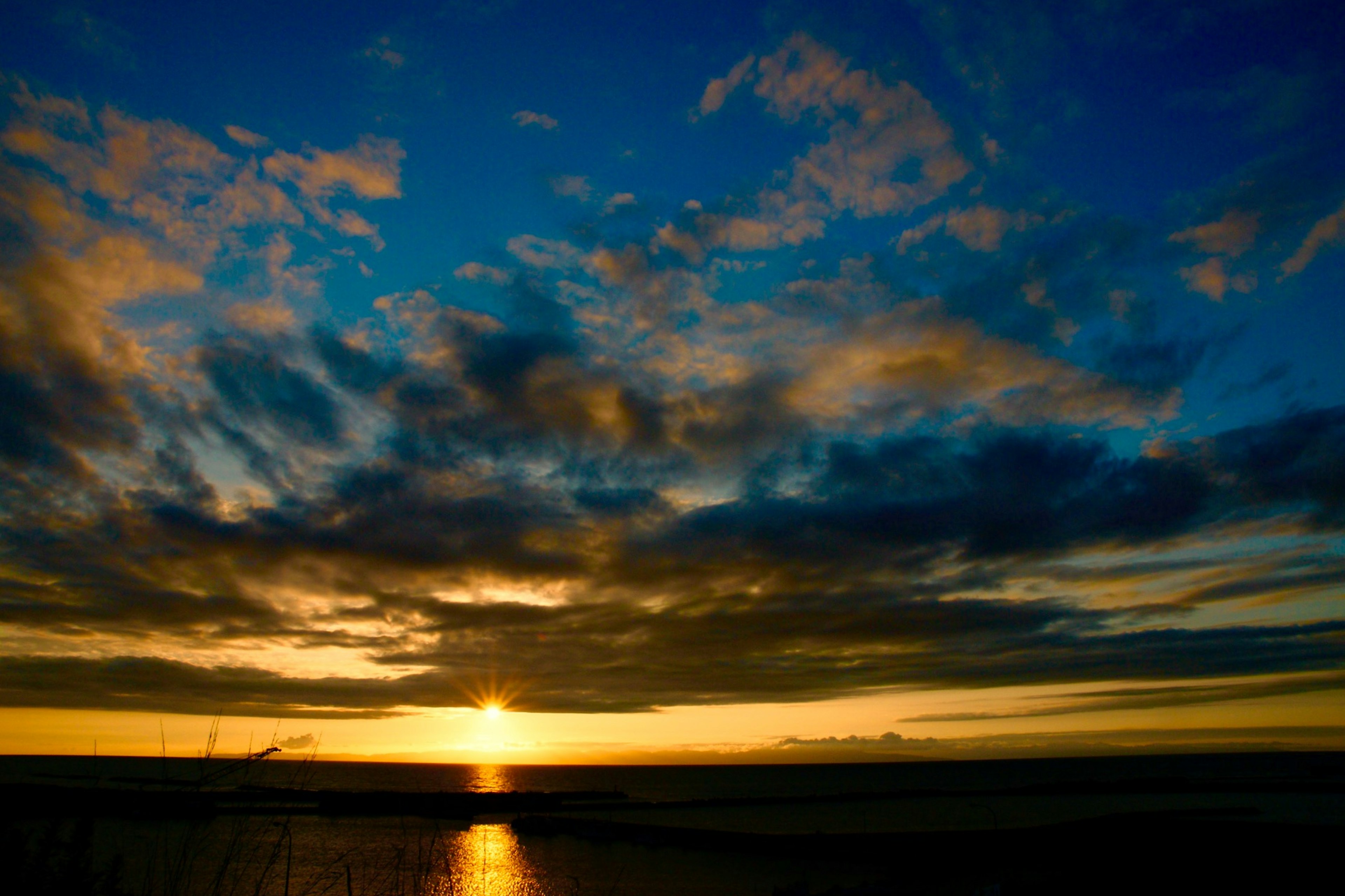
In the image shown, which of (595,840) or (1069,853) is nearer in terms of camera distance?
(1069,853)

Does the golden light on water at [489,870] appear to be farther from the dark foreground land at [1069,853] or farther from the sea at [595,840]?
the dark foreground land at [1069,853]

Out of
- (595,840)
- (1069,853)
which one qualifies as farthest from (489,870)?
(1069,853)

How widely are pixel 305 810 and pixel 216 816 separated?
15674 mm

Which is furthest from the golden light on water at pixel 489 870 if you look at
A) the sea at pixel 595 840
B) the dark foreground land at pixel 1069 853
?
the dark foreground land at pixel 1069 853

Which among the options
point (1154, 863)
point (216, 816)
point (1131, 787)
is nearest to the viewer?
point (1154, 863)

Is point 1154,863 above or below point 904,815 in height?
above

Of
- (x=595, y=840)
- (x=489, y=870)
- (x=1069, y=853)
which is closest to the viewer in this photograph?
(x=1069, y=853)

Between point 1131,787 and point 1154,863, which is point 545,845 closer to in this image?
point 1154,863

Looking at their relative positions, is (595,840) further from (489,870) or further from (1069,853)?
(1069,853)

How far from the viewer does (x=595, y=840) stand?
60.3 meters

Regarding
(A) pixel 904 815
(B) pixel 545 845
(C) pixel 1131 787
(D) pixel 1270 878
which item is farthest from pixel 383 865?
(C) pixel 1131 787

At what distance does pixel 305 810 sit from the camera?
83125 millimetres

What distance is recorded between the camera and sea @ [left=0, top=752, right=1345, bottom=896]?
15.6 metres

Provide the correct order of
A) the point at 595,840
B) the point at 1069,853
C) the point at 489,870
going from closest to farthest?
the point at 1069,853 < the point at 489,870 < the point at 595,840
